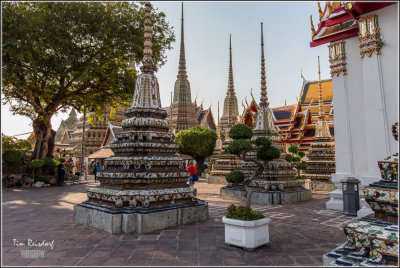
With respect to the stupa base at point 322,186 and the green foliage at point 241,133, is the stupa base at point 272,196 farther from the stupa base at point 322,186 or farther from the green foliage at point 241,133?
the green foliage at point 241,133

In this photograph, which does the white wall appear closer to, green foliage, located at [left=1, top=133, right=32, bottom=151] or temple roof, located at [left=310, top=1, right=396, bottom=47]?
temple roof, located at [left=310, top=1, right=396, bottom=47]

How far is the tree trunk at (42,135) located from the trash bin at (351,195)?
17.8 metres

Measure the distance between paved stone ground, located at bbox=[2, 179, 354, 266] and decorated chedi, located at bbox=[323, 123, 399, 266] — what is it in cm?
61

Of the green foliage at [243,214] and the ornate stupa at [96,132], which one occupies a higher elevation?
the ornate stupa at [96,132]

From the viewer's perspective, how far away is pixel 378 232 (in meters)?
3.26

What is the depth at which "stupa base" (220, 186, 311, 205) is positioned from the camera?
9727 millimetres

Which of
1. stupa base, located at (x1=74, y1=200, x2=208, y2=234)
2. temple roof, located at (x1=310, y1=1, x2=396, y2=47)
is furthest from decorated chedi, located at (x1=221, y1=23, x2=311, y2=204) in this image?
stupa base, located at (x1=74, y1=200, x2=208, y2=234)

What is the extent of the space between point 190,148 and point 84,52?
1440 centimetres

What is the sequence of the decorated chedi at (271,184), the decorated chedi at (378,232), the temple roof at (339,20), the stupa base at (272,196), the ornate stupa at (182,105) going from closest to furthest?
the decorated chedi at (378,232), the temple roof at (339,20), the stupa base at (272,196), the decorated chedi at (271,184), the ornate stupa at (182,105)

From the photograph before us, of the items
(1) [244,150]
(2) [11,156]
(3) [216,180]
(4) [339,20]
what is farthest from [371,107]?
(2) [11,156]

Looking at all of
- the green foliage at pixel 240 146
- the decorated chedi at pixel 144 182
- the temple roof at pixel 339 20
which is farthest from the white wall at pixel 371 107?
the decorated chedi at pixel 144 182

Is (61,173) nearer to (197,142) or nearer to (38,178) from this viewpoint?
(38,178)

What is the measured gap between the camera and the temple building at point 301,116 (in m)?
22.4

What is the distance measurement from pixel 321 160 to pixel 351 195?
26.3 ft
